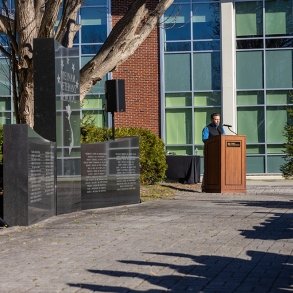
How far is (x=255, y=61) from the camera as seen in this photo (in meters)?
27.7

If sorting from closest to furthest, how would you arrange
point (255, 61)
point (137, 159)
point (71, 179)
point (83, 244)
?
point (83, 244) → point (71, 179) → point (137, 159) → point (255, 61)

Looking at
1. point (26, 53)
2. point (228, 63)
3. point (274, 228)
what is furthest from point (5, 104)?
point (274, 228)

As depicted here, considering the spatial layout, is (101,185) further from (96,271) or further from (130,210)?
(96,271)

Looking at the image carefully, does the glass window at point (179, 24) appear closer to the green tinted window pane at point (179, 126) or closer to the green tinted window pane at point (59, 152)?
the green tinted window pane at point (179, 126)

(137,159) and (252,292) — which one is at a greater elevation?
(137,159)

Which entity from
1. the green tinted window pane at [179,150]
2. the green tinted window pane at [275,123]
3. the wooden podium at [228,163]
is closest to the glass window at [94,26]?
the green tinted window pane at [179,150]

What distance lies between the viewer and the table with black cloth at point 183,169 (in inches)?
945

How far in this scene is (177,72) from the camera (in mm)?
28047

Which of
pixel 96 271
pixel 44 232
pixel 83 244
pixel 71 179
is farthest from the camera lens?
pixel 71 179

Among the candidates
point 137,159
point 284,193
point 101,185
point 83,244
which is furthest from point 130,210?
point 284,193

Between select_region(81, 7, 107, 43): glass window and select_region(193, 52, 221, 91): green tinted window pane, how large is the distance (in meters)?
3.36

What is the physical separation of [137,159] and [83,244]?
6.33m

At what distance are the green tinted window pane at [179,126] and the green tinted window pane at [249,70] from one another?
2.12 m

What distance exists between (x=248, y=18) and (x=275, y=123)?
3.75m
